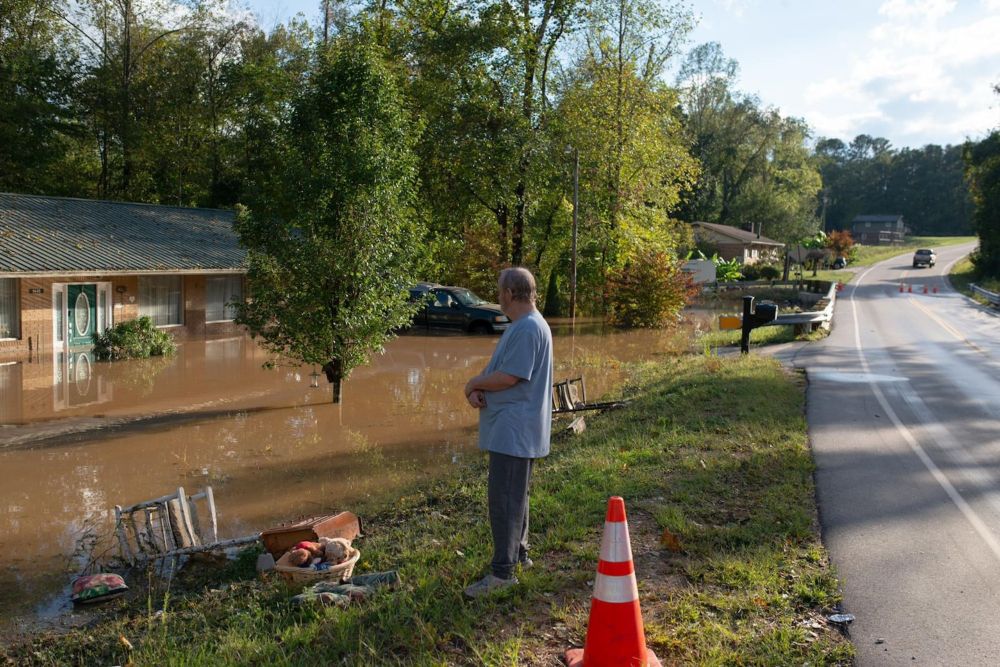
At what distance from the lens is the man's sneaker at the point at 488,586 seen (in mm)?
5102

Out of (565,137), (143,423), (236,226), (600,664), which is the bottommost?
(143,423)

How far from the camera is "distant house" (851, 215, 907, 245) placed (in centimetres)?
11025

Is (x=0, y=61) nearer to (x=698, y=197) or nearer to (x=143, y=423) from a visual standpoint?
(x=143, y=423)

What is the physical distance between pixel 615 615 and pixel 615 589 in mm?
130

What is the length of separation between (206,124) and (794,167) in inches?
2247

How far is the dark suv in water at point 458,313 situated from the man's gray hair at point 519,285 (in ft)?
74.5

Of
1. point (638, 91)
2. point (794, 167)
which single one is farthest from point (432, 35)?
point (794, 167)

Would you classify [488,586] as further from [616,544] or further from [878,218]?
[878,218]

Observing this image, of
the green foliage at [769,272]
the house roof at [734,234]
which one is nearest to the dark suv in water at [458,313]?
the green foliage at [769,272]

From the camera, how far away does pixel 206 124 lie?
135ft

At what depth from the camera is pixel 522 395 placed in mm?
5047

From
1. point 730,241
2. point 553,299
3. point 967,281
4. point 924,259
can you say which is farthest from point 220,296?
point 924,259

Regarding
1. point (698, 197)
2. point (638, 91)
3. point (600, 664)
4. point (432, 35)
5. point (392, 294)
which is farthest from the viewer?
point (698, 197)

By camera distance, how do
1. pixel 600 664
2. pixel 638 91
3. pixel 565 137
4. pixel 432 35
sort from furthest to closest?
pixel 638 91, pixel 565 137, pixel 432 35, pixel 600 664
